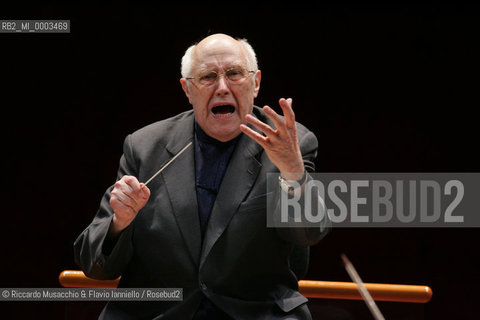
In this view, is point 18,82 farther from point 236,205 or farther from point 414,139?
point 414,139

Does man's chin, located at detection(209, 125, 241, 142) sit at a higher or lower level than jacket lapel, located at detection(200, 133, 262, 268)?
higher

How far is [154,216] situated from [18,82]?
52.3 inches

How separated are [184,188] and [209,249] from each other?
7.1 inches

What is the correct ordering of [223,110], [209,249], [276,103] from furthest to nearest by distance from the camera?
1. [276,103]
2. [223,110]
3. [209,249]

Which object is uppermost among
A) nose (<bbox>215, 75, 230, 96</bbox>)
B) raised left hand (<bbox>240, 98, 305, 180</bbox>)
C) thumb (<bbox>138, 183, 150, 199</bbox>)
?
nose (<bbox>215, 75, 230, 96</bbox>)

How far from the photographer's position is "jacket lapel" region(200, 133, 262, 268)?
1653mm

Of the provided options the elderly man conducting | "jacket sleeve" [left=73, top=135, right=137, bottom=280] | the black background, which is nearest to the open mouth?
the elderly man conducting

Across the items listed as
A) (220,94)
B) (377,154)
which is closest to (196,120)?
(220,94)

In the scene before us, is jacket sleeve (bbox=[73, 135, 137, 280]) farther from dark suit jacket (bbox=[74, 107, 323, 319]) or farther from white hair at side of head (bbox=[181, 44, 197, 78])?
white hair at side of head (bbox=[181, 44, 197, 78])

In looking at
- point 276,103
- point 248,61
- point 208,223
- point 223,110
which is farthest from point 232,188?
point 276,103

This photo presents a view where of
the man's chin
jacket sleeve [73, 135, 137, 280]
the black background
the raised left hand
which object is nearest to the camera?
the raised left hand

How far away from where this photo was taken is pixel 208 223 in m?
1.68

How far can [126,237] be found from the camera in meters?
1.62

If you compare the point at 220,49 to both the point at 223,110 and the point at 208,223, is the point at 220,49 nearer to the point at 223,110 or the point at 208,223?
the point at 223,110
